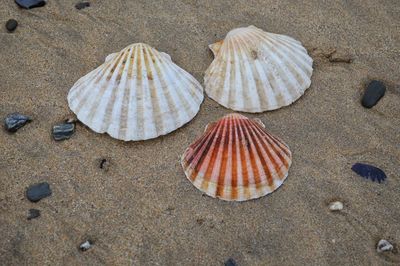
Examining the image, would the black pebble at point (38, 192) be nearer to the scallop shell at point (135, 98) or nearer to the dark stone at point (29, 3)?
the scallop shell at point (135, 98)

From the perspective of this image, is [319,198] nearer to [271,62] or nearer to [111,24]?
[271,62]

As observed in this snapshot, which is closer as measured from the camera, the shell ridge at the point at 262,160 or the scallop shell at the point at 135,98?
the shell ridge at the point at 262,160

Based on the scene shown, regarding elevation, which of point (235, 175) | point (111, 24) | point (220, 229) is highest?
point (111, 24)

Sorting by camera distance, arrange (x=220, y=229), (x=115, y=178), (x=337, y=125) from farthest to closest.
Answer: (x=337, y=125) → (x=115, y=178) → (x=220, y=229)

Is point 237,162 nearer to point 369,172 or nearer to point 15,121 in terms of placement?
point 369,172

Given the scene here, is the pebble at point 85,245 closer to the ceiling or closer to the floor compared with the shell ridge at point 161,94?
closer to the floor

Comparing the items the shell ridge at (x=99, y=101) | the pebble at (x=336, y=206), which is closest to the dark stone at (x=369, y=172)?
the pebble at (x=336, y=206)

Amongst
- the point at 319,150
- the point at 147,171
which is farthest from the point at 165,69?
the point at 319,150
